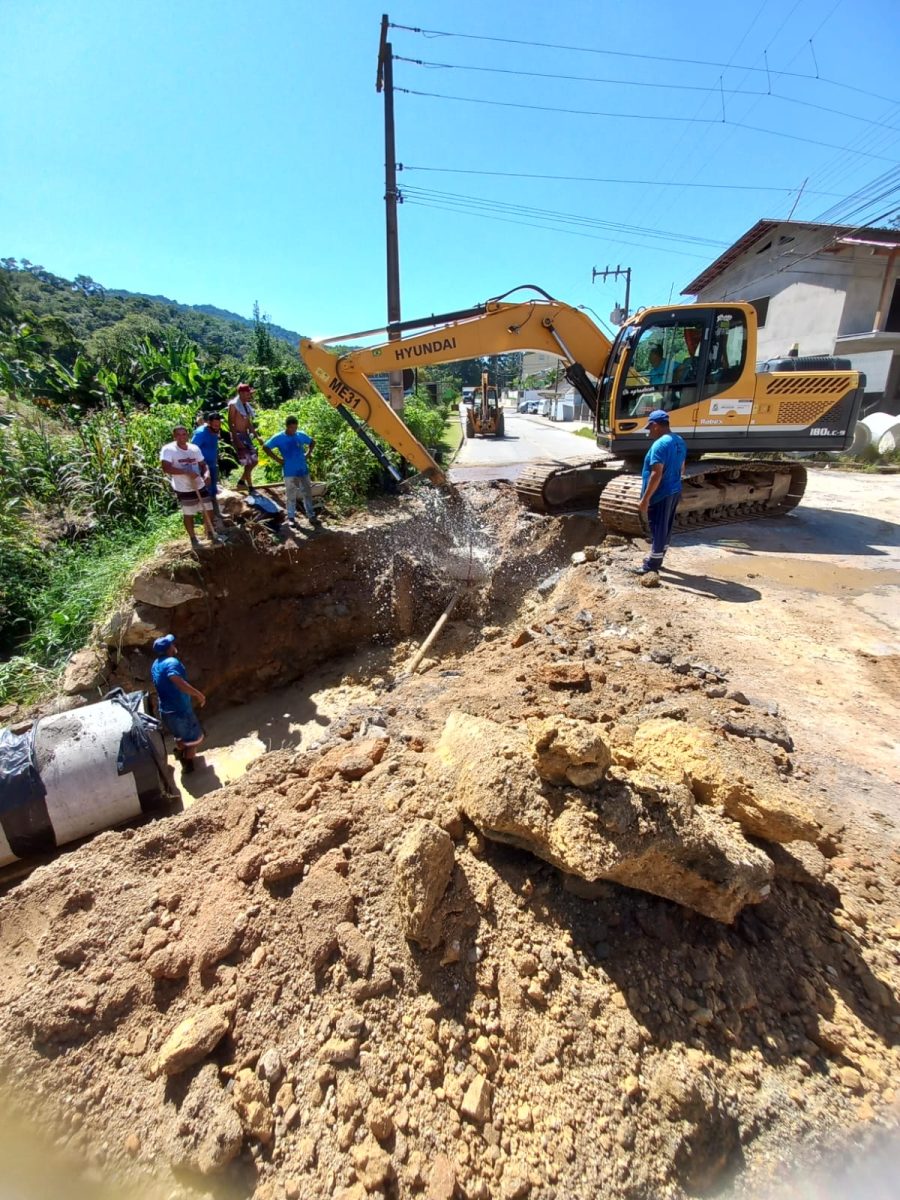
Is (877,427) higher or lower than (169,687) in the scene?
higher

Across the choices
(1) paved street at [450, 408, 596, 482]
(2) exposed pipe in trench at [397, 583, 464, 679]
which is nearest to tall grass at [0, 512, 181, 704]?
(2) exposed pipe in trench at [397, 583, 464, 679]

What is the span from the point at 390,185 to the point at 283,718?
32.6 ft

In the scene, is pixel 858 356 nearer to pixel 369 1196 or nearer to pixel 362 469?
pixel 362 469

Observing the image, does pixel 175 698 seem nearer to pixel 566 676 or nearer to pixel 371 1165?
pixel 566 676

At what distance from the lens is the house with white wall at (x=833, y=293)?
51.0ft

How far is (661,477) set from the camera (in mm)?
5422

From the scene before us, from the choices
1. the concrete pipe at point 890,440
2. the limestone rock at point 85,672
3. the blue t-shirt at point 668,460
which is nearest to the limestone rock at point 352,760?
the limestone rock at point 85,672

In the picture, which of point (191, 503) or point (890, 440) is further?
point (890, 440)

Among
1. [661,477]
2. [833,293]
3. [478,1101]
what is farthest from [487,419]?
[478,1101]

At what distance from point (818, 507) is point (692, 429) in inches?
151

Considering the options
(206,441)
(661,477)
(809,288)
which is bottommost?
(661,477)

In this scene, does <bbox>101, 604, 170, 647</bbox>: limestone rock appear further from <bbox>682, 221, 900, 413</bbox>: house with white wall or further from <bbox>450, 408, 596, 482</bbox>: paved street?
<bbox>682, 221, 900, 413</bbox>: house with white wall

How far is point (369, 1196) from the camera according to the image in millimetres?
1608

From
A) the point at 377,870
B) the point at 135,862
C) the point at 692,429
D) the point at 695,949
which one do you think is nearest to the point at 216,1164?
the point at 377,870
